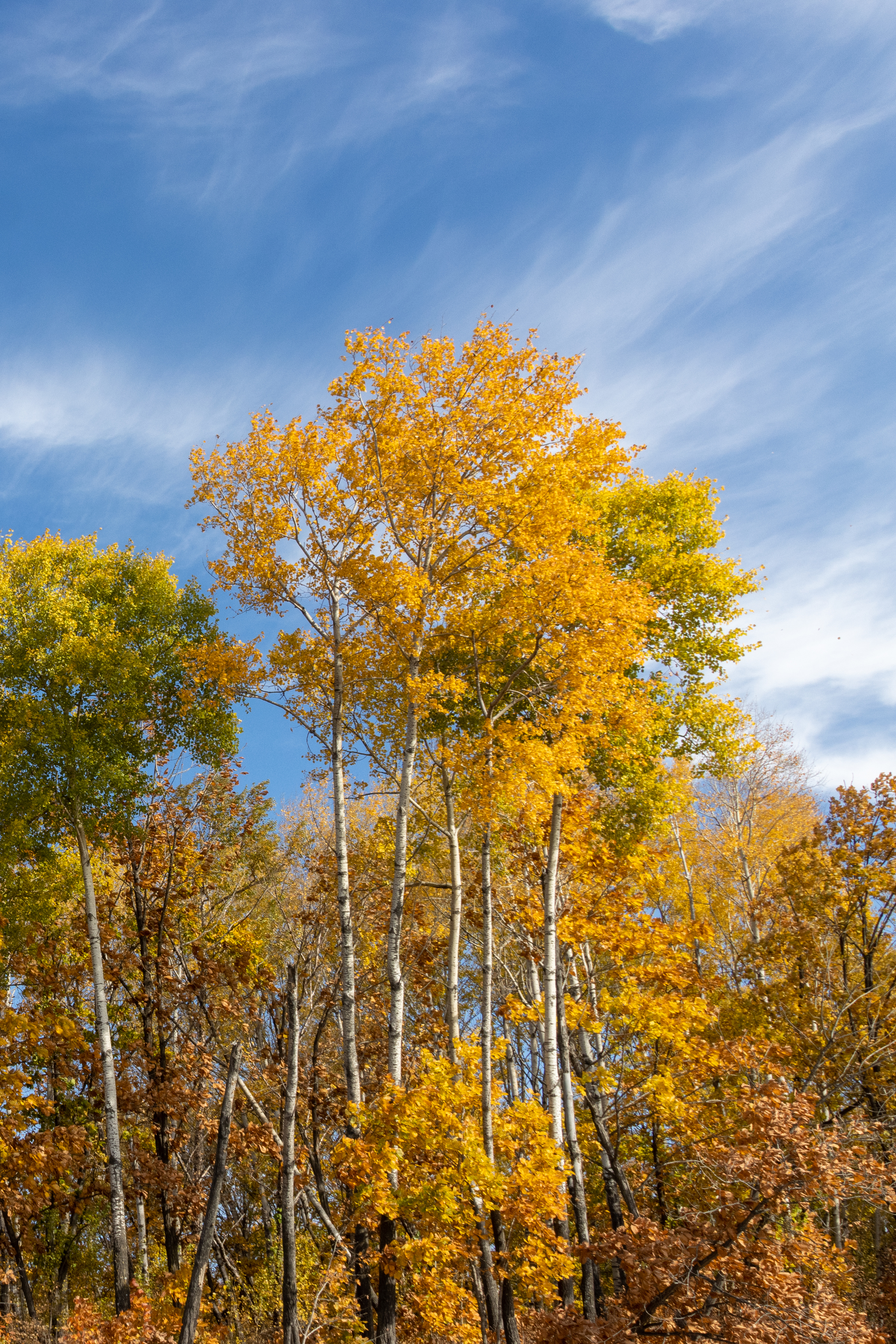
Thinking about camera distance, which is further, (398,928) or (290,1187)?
(398,928)

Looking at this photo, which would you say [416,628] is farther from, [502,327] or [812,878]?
[812,878]

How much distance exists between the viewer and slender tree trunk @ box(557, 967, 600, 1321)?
36.4 ft

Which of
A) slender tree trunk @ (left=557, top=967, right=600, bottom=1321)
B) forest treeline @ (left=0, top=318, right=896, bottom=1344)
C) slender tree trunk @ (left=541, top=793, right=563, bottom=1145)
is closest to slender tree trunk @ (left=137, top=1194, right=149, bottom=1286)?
forest treeline @ (left=0, top=318, right=896, bottom=1344)

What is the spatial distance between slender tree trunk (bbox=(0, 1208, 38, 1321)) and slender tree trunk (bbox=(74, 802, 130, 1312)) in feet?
7.10

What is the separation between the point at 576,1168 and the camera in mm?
12508

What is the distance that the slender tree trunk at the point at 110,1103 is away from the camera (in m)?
11.0

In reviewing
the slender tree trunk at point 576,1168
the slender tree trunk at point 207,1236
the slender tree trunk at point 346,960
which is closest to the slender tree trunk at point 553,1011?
the slender tree trunk at point 576,1168

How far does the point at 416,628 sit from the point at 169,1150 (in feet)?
27.8

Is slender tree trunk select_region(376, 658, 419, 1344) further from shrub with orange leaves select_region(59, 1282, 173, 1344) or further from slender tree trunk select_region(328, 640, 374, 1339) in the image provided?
shrub with orange leaves select_region(59, 1282, 173, 1344)

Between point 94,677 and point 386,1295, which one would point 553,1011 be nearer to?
point 386,1295

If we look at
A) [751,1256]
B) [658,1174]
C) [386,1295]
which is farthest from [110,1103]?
[658,1174]

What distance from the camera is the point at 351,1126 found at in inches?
408

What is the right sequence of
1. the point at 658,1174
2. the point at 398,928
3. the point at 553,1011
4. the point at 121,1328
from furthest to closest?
1. the point at 658,1174
2. the point at 398,928
3. the point at 553,1011
4. the point at 121,1328

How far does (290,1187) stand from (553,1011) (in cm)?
370
